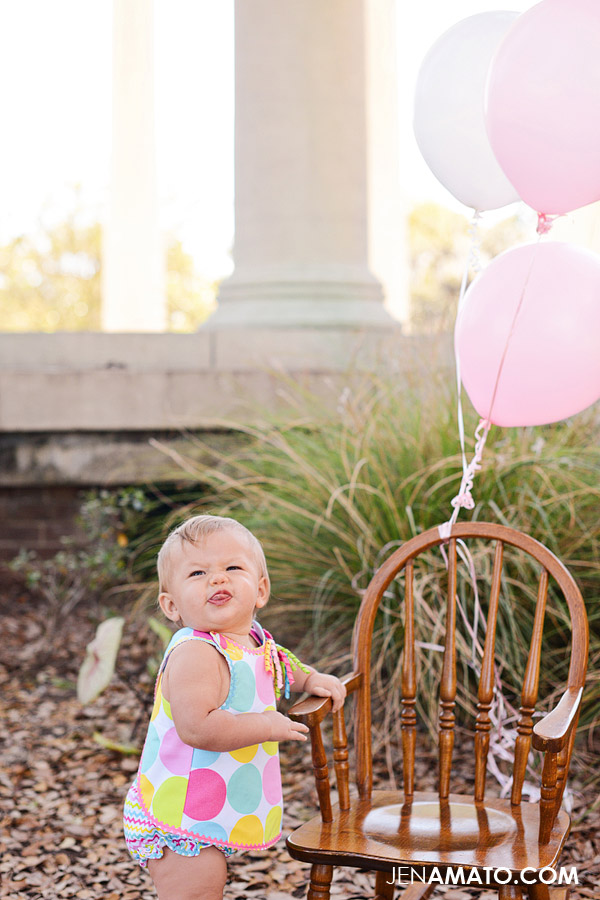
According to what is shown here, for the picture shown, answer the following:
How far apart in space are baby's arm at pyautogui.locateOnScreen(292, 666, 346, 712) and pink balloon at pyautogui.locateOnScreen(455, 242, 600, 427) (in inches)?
26.2

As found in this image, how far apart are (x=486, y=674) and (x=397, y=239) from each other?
321 inches

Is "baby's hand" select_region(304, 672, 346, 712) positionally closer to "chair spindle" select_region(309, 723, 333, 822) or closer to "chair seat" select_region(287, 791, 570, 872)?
"chair spindle" select_region(309, 723, 333, 822)

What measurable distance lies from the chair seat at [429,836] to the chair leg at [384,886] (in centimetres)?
15

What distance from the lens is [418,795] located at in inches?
86.0

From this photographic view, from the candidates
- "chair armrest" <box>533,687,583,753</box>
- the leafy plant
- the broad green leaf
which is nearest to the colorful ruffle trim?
"chair armrest" <box>533,687,583,753</box>

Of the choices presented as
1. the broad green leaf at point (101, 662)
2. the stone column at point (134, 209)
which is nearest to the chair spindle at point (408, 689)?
the broad green leaf at point (101, 662)

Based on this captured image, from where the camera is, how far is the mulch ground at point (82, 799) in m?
2.48

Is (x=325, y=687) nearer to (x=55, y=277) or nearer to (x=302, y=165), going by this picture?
(x=302, y=165)

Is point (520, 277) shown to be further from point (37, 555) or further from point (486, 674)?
point (37, 555)

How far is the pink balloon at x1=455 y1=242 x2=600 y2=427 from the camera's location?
77.3 inches

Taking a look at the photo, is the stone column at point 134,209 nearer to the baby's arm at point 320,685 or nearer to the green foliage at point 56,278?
the baby's arm at point 320,685

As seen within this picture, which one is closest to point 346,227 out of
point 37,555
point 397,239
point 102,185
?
point 37,555

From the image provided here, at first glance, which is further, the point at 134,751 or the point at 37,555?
the point at 37,555

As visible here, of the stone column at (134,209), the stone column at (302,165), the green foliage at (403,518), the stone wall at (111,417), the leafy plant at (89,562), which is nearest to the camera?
the green foliage at (403,518)
